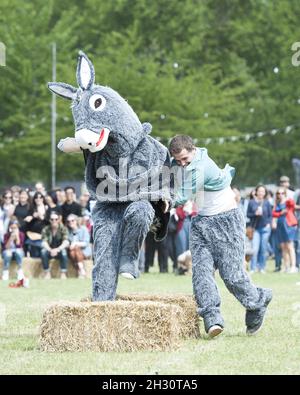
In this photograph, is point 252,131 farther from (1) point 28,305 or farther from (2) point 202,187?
(2) point 202,187

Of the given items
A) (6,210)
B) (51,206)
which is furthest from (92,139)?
(6,210)

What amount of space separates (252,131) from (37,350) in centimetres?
4227

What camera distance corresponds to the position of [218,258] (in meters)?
11.3

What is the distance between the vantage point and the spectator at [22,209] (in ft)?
77.0

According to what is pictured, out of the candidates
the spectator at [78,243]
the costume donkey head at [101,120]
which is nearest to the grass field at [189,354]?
the costume donkey head at [101,120]

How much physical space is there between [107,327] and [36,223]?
13.4m

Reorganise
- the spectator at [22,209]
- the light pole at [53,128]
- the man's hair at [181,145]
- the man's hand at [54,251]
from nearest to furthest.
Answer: the man's hair at [181,145]
the man's hand at [54,251]
the spectator at [22,209]
the light pole at [53,128]

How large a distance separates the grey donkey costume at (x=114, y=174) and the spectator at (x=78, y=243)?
1179 cm

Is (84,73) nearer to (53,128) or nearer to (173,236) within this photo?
(173,236)

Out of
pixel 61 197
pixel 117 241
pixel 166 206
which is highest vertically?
pixel 61 197

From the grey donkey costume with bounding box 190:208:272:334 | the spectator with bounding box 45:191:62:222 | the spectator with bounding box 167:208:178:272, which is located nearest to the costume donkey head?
the grey donkey costume with bounding box 190:208:272:334

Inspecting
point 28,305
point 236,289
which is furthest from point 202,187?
point 28,305

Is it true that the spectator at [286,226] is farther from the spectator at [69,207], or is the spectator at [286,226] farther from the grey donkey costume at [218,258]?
the grey donkey costume at [218,258]

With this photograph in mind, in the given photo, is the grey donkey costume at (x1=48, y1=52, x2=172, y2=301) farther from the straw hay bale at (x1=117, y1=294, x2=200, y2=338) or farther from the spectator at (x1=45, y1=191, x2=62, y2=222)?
the spectator at (x1=45, y1=191, x2=62, y2=222)
